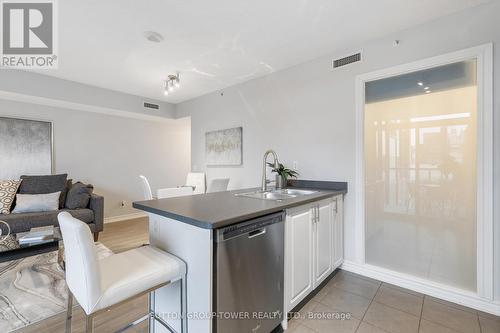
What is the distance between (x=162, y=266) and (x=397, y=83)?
2.76m

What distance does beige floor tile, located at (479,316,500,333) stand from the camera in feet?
5.32

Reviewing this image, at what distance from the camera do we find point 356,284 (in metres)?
2.27

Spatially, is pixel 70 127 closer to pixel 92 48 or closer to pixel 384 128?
pixel 92 48

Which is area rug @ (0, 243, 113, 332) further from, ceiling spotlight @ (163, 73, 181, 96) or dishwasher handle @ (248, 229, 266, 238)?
ceiling spotlight @ (163, 73, 181, 96)

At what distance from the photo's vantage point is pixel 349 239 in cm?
258

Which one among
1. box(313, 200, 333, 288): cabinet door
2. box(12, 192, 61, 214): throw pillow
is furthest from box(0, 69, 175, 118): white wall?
box(313, 200, 333, 288): cabinet door

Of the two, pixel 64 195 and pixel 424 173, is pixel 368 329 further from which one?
pixel 64 195

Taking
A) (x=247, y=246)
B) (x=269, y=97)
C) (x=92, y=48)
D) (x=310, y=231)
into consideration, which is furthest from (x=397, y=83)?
(x=92, y=48)

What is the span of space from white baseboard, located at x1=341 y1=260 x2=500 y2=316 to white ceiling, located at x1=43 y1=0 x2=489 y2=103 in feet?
8.26

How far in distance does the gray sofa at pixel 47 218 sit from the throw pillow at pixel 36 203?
0.16 metres

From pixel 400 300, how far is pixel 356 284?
1.25 feet

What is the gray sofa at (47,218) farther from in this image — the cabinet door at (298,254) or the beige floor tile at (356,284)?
the beige floor tile at (356,284)

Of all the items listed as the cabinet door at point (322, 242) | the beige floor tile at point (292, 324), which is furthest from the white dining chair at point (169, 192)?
the beige floor tile at point (292, 324)

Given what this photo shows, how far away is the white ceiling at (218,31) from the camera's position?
194 cm
